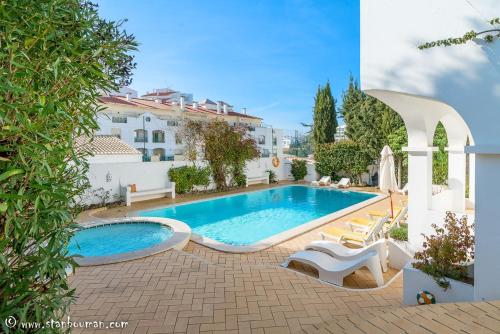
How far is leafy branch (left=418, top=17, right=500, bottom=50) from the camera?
4.50m

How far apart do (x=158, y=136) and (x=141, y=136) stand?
2259 mm

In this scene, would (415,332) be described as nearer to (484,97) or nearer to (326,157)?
(484,97)

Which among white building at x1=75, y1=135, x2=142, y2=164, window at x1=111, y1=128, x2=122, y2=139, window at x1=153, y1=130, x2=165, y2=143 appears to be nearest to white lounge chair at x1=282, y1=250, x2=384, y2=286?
white building at x1=75, y1=135, x2=142, y2=164

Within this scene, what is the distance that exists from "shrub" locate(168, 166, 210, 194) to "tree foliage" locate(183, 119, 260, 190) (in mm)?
860

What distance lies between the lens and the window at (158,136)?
37.2 metres

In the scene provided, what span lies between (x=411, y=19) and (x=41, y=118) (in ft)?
19.6

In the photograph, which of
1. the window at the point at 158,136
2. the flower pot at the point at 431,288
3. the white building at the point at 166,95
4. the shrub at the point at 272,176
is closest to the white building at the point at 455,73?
the flower pot at the point at 431,288

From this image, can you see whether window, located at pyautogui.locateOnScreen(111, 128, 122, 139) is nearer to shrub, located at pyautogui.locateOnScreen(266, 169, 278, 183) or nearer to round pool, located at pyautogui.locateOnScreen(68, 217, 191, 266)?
shrub, located at pyautogui.locateOnScreen(266, 169, 278, 183)

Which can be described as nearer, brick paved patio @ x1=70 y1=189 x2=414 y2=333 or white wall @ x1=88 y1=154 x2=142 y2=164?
brick paved patio @ x1=70 y1=189 x2=414 y2=333

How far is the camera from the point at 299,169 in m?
26.4

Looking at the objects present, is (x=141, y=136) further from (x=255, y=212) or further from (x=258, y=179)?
(x=255, y=212)

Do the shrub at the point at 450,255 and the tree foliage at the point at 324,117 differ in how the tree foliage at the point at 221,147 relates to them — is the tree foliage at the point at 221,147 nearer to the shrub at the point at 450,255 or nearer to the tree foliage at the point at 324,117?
the tree foliage at the point at 324,117

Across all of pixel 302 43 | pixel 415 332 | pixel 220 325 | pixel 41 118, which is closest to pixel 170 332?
pixel 220 325

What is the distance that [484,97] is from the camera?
461 cm
